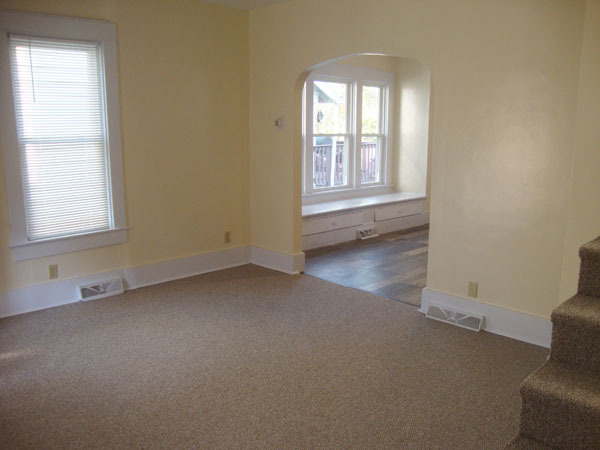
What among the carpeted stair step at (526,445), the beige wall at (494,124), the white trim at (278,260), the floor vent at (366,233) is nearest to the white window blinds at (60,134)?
the white trim at (278,260)

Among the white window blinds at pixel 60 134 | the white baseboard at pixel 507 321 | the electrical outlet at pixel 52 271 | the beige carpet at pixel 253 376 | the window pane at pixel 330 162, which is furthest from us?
the window pane at pixel 330 162

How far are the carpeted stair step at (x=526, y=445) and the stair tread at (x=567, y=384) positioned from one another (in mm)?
210

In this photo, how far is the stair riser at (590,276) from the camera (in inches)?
95.3

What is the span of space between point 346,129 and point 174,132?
312cm

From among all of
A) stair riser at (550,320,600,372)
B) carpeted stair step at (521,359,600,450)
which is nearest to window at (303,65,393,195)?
stair riser at (550,320,600,372)

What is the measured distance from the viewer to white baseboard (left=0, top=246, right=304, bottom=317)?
4.08 metres

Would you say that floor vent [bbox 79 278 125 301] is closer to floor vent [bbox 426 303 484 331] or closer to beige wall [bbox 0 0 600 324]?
beige wall [bbox 0 0 600 324]

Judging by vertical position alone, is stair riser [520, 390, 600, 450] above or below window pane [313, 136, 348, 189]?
below

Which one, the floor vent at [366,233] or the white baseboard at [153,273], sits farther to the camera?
the floor vent at [366,233]

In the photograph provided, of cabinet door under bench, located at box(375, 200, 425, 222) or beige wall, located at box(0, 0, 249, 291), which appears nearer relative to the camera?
beige wall, located at box(0, 0, 249, 291)

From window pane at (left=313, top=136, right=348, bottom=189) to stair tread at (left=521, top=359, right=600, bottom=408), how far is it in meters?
5.07

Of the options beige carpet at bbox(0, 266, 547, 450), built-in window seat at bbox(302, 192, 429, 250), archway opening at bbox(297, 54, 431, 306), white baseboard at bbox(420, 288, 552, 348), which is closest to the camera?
beige carpet at bbox(0, 266, 547, 450)

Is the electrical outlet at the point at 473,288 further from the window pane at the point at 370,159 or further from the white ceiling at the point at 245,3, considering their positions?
the window pane at the point at 370,159

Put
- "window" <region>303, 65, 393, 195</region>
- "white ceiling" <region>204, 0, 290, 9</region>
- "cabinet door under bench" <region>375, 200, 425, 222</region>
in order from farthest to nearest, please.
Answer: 1. "cabinet door under bench" <region>375, 200, 425, 222</region>
2. "window" <region>303, 65, 393, 195</region>
3. "white ceiling" <region>204, 0, 290, 9</region>
